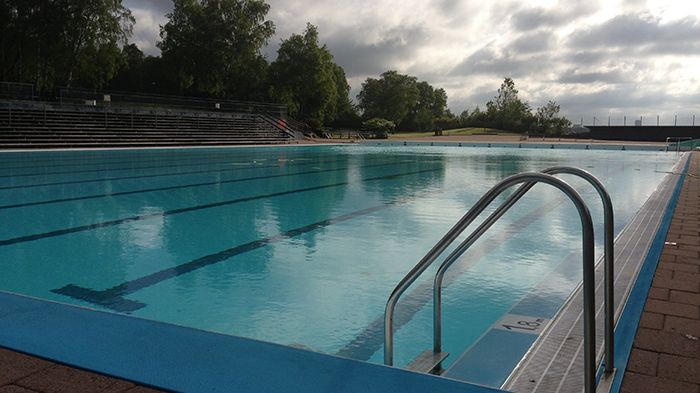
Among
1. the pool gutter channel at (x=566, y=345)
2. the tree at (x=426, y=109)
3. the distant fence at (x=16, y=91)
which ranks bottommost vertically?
the pool gutter channel at (x=566, y=345)

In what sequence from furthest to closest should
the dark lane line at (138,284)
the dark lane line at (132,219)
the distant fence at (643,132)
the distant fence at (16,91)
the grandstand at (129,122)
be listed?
the distant fence at (643,132) < the distant fence at (16,91) < the grandstand at (129,122) < the dark lane line at (132,219) < the dark lane line at (138,284)

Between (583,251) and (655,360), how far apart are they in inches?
31.2

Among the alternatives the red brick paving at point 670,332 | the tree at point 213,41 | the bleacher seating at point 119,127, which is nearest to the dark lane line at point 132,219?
the red brick paving at point 670,332

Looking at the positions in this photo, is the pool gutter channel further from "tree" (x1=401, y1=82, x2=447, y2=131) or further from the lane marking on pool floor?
"tree" (x1=401, y1=82, x2=447, y2=131)

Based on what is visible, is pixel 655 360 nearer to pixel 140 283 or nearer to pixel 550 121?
pixel 140 283

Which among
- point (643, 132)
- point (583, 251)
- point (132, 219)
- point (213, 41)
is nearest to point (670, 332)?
point (583, 251)

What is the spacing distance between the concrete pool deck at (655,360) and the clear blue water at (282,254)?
90 cm

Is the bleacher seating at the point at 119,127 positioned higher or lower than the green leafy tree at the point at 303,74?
lower

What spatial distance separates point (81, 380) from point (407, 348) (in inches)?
66.5

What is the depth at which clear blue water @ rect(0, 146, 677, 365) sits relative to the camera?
3.38 meters

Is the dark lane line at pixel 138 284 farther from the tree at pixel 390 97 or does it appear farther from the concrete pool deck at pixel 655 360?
the tree at pixel 390 97

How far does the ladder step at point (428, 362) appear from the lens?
88.5 inches

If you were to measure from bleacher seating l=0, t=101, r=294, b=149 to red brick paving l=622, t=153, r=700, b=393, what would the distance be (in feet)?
69.5

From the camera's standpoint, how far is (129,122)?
25.6 m
